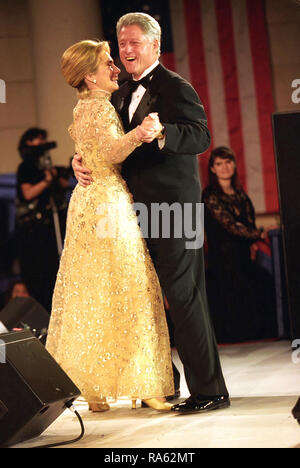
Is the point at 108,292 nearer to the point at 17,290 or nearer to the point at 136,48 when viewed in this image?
the point at 136,48

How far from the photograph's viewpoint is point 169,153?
310 cm

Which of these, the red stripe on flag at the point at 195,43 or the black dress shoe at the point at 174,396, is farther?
the red stripe on flag at the point at 195,43

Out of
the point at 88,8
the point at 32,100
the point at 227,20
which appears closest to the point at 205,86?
the point at 227,20

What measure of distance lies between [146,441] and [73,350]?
0.72 m

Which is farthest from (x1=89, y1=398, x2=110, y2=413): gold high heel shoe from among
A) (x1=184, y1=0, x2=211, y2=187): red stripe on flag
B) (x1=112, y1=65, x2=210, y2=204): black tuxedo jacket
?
(x1=184, y1=0, x2=211, y2=187): red stripe on flag

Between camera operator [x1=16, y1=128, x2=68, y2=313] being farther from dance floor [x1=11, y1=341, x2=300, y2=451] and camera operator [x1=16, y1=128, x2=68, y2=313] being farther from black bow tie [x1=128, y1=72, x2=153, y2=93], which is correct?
black bow tie [x1=128, y1=72, x2=153, y2=93]

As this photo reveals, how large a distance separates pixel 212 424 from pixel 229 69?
12.8 feet

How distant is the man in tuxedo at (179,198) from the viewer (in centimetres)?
322

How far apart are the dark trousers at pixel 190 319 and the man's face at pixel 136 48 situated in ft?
2.29

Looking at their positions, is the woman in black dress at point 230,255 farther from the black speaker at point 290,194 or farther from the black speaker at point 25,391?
the black speaker at point 25,391

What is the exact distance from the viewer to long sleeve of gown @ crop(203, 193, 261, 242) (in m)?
5.23

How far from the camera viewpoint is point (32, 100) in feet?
22.7

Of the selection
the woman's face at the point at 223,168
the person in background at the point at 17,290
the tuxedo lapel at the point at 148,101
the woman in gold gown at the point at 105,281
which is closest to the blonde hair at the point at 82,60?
the woman in gold gown at the point at 105,281

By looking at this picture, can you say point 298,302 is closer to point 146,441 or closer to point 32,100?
point 146,441
